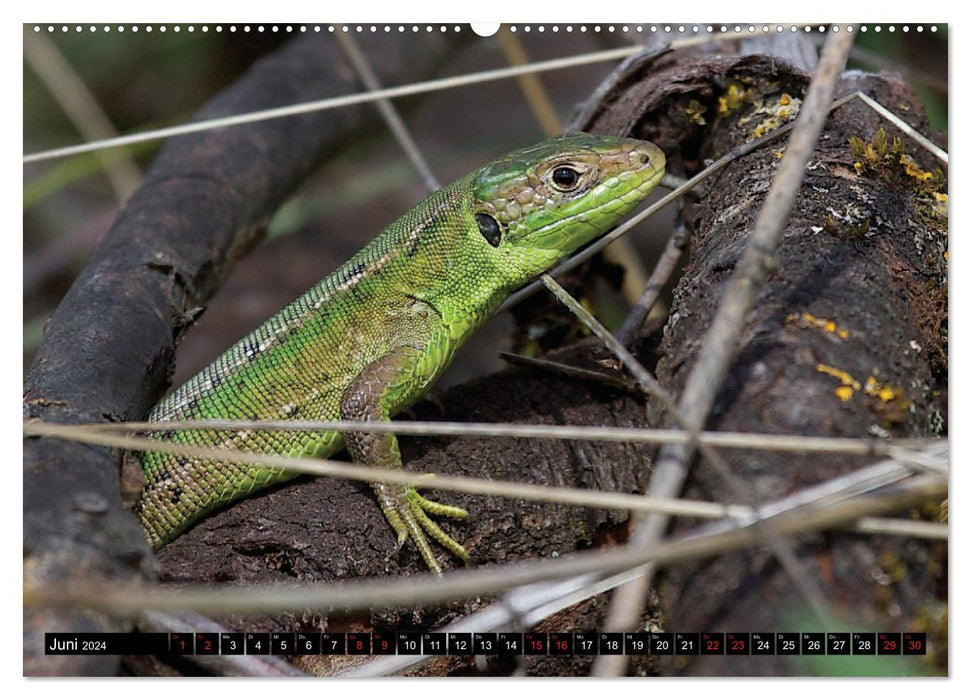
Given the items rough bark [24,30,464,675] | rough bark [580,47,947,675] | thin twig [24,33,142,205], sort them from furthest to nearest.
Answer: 1. thin twig [24,33,142,205]
2. rough bark [24,30,464,675]
3. rough bark [580,47,947,675]

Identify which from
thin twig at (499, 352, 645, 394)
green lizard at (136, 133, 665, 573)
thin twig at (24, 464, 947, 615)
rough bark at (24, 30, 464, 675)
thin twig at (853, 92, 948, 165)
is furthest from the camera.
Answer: green lizard at (136, 133, 665, 573)

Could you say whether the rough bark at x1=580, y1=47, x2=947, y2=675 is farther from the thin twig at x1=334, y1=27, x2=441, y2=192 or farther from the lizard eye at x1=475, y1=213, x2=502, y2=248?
the thin twig at x1=334, y1=27, x2=441, y2=192

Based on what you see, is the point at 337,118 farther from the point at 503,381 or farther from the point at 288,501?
the point at 288,501

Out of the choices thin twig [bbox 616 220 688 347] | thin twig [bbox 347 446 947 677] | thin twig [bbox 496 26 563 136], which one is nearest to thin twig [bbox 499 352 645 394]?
thin twig [bbox 616 220 688 347]

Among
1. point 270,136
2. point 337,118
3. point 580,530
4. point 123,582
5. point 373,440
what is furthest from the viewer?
point 337,118

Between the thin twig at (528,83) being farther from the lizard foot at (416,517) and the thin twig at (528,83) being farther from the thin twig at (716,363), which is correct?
the thin twig at (716,363)

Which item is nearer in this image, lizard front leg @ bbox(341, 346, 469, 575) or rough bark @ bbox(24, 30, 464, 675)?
rough bark @ bbox(24, 30, 464, 675)

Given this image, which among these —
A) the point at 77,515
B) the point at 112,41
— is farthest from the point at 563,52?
the point at 77,515

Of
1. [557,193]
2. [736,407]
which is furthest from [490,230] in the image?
[736,407]
